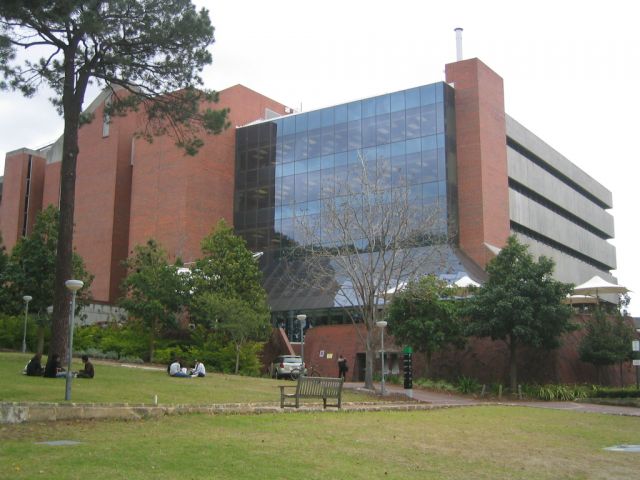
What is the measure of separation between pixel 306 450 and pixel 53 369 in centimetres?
1302

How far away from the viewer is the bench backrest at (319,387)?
1730 centimetres

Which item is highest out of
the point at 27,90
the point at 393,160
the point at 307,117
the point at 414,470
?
the point at 307,117

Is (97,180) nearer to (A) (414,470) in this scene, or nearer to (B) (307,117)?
(B) (307,117)

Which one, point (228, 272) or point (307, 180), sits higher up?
point (307, 180)

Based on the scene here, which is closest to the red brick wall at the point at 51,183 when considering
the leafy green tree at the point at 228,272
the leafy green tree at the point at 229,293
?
the leafy green tree at the point at 229,293

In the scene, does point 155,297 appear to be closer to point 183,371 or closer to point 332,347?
point 332,347

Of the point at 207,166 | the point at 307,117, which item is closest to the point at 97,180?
the point at 207,166

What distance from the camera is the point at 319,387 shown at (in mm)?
17562

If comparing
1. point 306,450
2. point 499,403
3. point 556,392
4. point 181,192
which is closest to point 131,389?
point 306,450

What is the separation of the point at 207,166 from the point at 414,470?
155ft

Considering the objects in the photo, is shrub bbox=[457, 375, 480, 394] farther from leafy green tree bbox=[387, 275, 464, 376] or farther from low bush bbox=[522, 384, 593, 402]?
low bush bbox=[522, 384, 593, 402]

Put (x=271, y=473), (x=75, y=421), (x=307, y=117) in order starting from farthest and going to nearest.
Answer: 1. (x=307, y=117)
2. (x=75, y=421)
3. (x=271, y=473)

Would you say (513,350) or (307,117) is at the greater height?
(307,117)

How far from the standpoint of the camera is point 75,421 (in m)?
12.4
